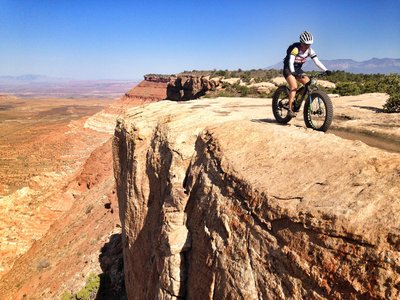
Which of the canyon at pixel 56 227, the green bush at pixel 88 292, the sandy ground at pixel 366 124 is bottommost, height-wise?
the canyon at pixel 56 227

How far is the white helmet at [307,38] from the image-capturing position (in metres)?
7.27

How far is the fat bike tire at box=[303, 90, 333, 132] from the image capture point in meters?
6.82

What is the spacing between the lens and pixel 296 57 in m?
7.67

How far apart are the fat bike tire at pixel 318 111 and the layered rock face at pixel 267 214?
61 cm

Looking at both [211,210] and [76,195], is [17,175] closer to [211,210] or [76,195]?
[76,195]

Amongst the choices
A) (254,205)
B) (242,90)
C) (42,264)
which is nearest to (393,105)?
(254,205)

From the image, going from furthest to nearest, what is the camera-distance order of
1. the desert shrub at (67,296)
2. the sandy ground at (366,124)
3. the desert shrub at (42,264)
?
1. the desert shrub at (42,264)
2. the desert shrub at (67,296)
3. the sandy ground at (366,124)

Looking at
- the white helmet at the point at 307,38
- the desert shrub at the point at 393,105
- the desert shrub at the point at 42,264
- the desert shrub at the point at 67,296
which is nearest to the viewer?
the white helmet at the point at 307,38

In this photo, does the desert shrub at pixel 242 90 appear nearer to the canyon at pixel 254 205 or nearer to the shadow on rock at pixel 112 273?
the canyon at pixel 254 205

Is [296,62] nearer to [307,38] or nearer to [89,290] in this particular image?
[307,38]

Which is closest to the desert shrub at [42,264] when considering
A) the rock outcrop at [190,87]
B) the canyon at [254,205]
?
the canyon at [254,205]

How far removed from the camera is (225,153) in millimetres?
6426

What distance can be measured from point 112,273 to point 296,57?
12.5 m

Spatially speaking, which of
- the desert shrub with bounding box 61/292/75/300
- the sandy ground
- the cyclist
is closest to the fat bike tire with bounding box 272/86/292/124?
the sandy ground
